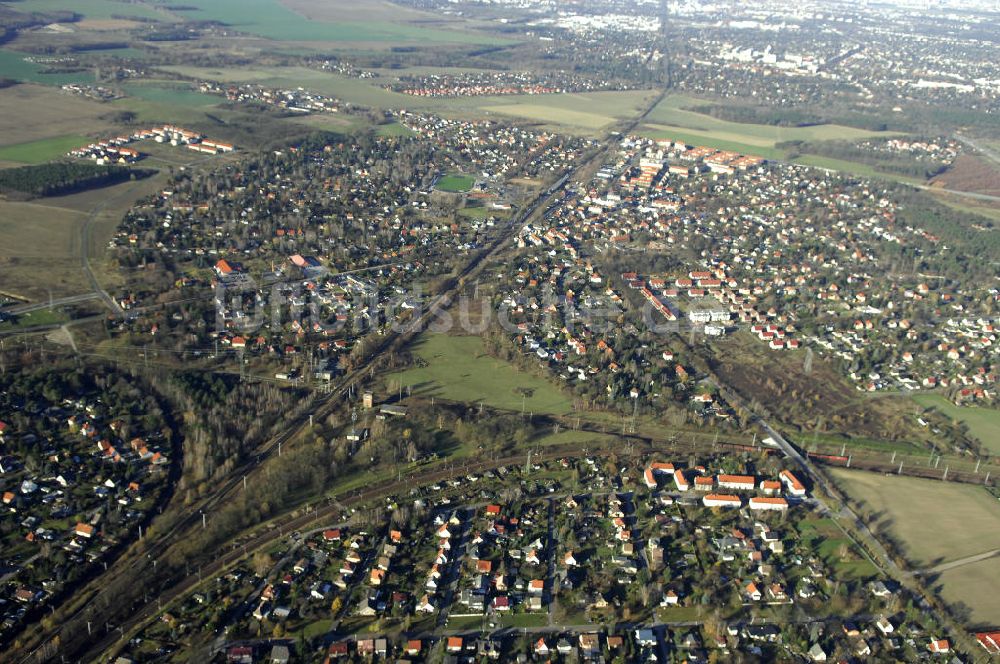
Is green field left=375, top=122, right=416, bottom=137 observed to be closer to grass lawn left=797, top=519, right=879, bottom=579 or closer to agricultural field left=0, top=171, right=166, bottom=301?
agricultural field left=0, top=171, right=166, bottom=301

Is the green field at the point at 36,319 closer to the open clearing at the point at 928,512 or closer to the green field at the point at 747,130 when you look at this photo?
the open clearing at the point at 928,512

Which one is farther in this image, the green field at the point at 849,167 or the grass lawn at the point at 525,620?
the green field at the point at 849,167

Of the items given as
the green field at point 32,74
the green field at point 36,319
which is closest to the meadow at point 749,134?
the green field at point 32,74

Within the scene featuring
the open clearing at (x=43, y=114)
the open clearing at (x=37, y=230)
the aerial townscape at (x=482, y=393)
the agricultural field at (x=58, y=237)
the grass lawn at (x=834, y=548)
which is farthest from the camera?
the open clearing at (x=43, y=114)

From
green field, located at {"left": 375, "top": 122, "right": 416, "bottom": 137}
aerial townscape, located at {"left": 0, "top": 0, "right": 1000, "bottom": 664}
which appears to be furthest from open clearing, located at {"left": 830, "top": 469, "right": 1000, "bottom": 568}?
green field, located at {"left": 375, "top": 122, "right": 416, "bottom": 137}

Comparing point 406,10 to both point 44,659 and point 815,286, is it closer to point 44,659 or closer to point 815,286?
point 815,286

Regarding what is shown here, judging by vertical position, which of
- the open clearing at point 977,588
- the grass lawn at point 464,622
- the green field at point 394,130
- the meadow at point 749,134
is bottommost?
the grass lawn at point 464,622
